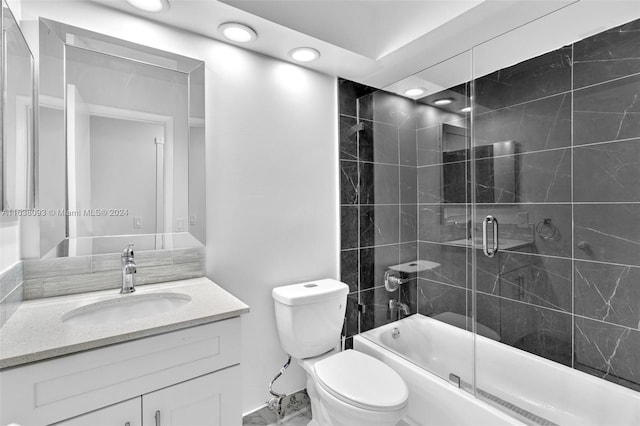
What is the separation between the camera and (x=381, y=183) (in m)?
2.36

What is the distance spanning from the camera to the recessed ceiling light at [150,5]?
4.55 ft

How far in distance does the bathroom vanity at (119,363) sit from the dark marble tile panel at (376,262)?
48.1 inches

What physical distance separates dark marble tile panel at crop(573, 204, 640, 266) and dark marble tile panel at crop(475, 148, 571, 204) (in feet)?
0.47

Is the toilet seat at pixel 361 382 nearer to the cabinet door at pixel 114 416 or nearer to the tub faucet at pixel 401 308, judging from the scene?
the tub faucet at pixel 401 308

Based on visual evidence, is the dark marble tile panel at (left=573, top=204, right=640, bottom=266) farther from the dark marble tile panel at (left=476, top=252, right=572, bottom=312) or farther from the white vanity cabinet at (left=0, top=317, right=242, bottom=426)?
the white vanity cabinet at (left=0, top=317, right=242, bottom=426)

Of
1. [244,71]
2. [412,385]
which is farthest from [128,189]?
[412,385]

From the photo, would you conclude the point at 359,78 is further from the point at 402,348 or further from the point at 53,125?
the point at 402,348

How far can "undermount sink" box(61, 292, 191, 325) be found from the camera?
4.09ft

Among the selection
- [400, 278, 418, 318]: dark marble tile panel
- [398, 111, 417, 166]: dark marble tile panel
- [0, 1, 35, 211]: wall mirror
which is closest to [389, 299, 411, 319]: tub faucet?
[400, 278, 418, 318]: dark marble tile panel

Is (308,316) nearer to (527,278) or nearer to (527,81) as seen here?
(527,278)

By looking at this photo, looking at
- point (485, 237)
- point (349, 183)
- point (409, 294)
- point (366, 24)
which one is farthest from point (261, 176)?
point (485, 237)

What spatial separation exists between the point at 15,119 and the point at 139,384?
Answer: 1.04 meters

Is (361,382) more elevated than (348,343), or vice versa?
(361,382)

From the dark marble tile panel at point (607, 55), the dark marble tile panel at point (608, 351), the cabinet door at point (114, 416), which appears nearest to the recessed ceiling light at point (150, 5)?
the cabinet door at point (114, 416)
